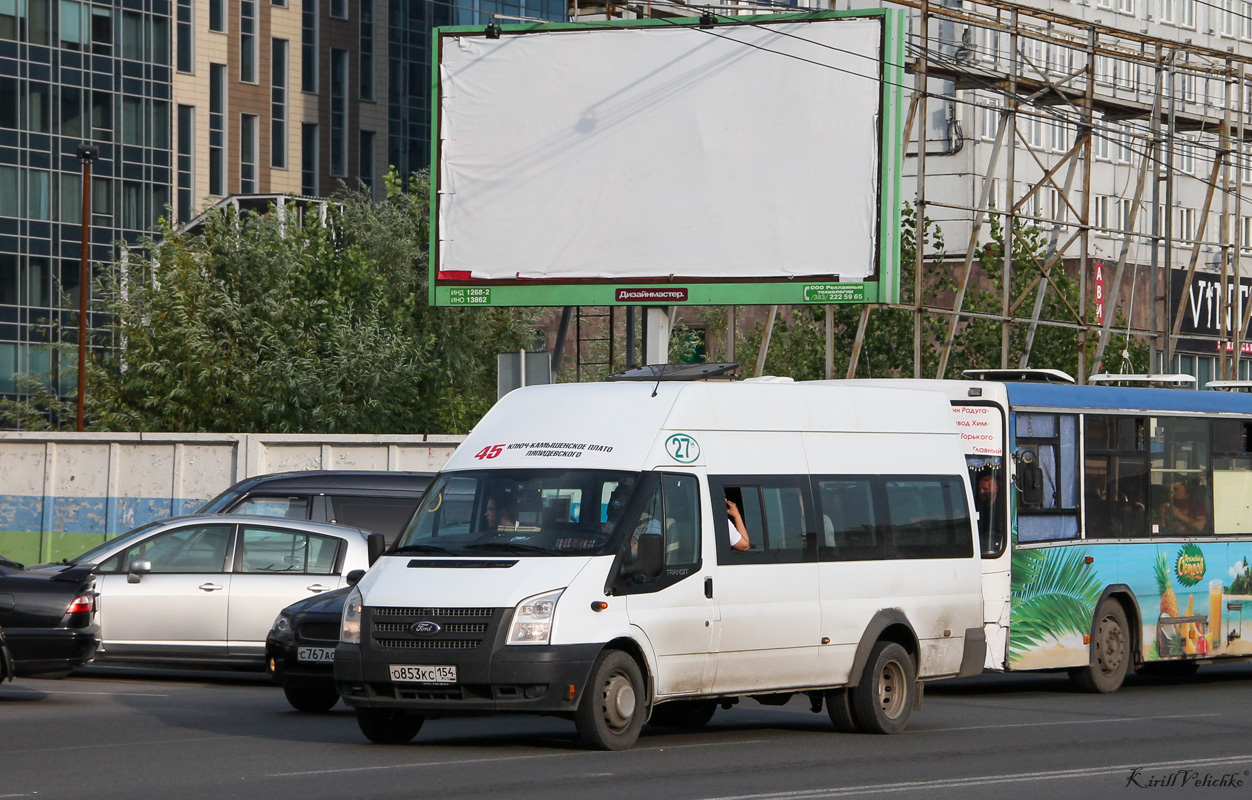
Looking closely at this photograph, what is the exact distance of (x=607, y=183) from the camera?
25.8m

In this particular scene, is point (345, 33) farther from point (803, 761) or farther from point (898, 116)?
point (803, 761)

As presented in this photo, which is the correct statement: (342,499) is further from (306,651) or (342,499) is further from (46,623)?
(46,623)

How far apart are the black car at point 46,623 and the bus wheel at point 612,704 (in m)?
4.75

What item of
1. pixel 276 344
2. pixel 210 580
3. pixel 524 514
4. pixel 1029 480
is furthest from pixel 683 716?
pixel 276 344

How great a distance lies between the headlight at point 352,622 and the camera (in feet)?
38.9

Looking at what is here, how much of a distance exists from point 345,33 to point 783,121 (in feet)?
199

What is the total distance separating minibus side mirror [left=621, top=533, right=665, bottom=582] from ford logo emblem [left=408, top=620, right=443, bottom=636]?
1164 millimetres

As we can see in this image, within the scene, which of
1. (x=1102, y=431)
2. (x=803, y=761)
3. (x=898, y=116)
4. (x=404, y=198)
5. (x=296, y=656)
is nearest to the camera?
(x=803, y=761)

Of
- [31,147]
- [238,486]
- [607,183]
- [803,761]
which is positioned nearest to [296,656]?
[803,761]

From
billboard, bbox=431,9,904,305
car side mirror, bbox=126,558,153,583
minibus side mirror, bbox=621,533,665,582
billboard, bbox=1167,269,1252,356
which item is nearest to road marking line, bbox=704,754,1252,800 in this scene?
minibus side mirror, bbox=621,533,665,582

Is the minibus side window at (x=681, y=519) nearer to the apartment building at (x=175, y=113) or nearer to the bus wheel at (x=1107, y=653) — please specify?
the bus wheel at (x=1107, y=653)

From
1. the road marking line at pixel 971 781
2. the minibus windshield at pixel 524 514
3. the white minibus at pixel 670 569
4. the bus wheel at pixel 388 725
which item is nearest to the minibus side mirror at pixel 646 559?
the white minibus at pixel 670 569

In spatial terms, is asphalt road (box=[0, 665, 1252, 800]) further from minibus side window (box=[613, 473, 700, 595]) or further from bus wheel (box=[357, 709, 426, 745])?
minibus side window (box=[613, 473, 700, 595])

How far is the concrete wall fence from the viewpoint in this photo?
27.6 meters
